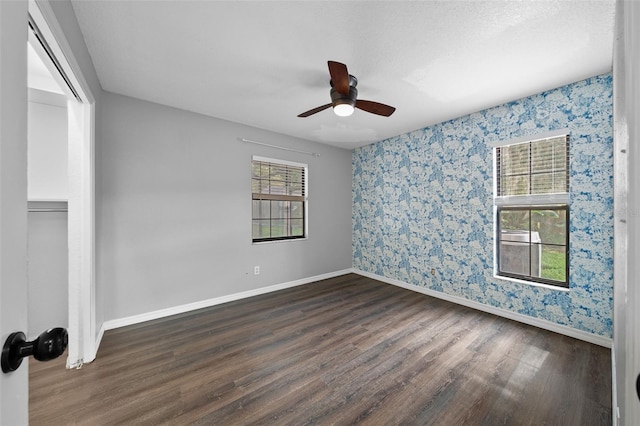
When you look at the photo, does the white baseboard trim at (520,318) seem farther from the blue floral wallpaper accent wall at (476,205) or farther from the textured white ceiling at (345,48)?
the textured white ceiling at (345,48)

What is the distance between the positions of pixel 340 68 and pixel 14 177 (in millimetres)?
1830

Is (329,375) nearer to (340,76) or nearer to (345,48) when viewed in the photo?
(340,76)

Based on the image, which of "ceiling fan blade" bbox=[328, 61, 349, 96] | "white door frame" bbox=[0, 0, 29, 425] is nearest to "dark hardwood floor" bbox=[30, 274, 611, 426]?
"white door frame" bbox=[0, 0, 29, 425]

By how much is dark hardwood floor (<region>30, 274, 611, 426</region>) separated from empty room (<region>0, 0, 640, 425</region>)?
0.02m

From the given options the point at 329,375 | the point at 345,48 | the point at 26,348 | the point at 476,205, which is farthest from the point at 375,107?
the point at 26,348

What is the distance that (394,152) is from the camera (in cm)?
426

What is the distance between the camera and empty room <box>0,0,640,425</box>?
1.59 meters

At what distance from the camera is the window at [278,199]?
389 centimetres

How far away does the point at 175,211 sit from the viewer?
10.2 ft

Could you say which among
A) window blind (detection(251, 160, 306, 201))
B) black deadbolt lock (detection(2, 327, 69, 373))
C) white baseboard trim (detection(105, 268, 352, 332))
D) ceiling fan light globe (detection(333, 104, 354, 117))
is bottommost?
white baseboard trim (detection(105, 268, 352, 332))

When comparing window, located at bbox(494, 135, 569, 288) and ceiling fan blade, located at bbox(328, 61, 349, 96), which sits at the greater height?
ceiling fan blade, located at bbox(328, 61, 349, 96)

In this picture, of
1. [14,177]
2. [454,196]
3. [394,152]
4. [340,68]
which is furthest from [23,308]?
[394,152]

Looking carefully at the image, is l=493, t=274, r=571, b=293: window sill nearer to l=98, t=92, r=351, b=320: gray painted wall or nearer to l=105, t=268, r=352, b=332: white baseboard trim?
l=105, t=268, r=352, b=332: white baseboard trim

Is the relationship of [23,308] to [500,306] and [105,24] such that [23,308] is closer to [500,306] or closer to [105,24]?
[105,24]
